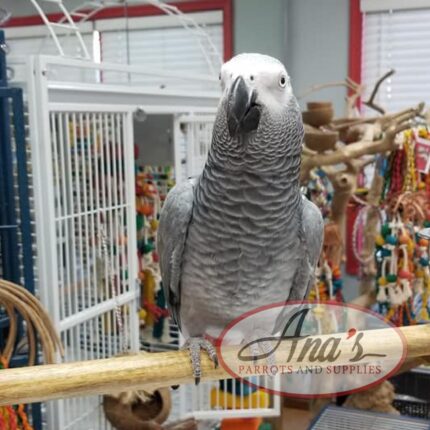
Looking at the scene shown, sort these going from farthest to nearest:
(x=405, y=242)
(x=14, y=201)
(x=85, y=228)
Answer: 1. (x=405, y=242)
2. (x=85, y=228)
3. (x=14, y=201)

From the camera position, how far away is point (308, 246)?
1.07m

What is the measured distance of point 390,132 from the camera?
189cm

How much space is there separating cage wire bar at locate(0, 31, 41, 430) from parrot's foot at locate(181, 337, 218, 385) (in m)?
0.55

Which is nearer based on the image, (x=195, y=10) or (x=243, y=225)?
(x=243, y=225)

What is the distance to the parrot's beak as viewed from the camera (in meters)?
0.78

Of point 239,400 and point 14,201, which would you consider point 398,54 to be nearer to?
point 239,400

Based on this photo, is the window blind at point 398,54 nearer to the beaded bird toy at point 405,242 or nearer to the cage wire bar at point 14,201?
the beaded bird toy at point 405,242

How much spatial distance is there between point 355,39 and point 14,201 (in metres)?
2.11

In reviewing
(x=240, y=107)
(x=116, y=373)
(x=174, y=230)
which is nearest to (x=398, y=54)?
(x=174, y=230)

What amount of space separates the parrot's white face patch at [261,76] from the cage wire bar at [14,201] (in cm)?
69

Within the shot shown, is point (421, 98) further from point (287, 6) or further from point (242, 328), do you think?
point (242, 328)

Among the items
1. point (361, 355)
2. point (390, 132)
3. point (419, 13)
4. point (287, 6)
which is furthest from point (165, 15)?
point (361, 355)

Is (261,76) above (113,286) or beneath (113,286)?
above

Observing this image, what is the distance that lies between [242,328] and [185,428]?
2.59 feet
